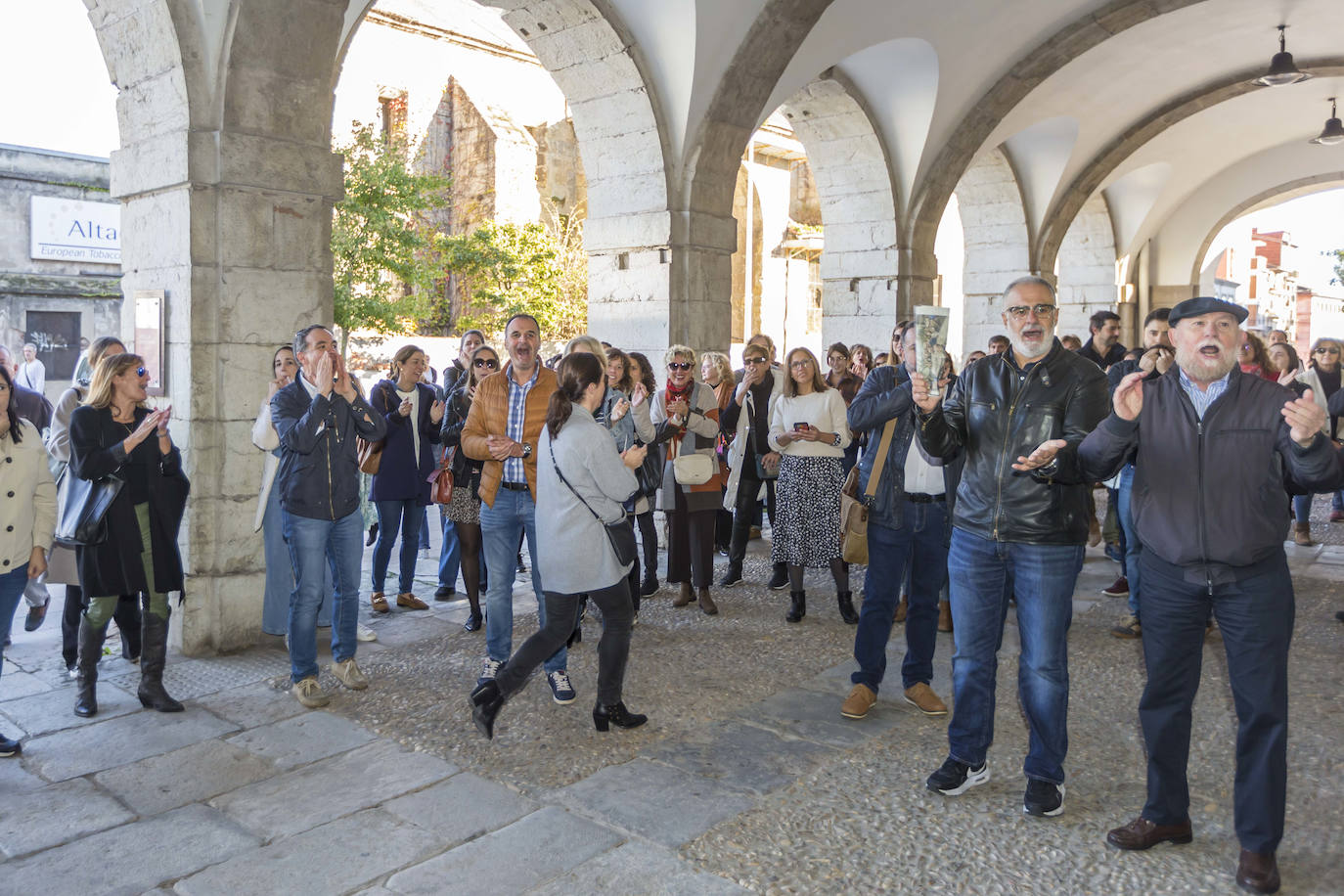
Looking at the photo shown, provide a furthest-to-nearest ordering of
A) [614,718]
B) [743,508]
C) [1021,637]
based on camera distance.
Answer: [743,508]
[614,718]
[1021,637]

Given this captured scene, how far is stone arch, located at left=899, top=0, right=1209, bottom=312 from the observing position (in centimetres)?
1194

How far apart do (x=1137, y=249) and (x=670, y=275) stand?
47.1ft

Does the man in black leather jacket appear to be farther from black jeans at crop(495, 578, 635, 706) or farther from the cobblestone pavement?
black jeans at crop(495, 578, 635, 706)

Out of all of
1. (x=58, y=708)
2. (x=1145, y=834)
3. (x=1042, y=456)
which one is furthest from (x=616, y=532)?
(x=58, y=708)

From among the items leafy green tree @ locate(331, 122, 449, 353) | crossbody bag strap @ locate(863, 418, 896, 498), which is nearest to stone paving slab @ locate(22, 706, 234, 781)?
crossbody bag strap @ locate(863, 418, 896, 498)

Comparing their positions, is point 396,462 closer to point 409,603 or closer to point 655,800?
point 409,603

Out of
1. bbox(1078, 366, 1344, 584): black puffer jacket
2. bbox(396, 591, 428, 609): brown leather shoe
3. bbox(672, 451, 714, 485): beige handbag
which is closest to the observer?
bbox(1078, 366, 1344, 584): black puffer jacket

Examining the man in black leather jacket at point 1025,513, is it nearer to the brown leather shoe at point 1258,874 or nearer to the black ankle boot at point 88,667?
the brown leather shoe at point 1258,874

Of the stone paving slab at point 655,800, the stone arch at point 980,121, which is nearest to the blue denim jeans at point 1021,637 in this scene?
the stone paving slab at point 655,800

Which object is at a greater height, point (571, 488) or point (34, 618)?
point (571, 488)

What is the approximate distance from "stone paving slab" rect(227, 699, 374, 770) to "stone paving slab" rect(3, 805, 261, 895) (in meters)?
0.53

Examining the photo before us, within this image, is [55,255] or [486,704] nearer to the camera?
[486,704]

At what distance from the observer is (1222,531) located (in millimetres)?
2910

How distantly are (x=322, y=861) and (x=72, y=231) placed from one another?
19.9 metres
